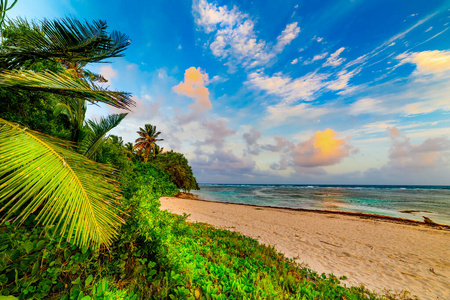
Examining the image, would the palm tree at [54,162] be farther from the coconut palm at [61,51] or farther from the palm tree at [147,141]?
the palm tree at [147,141]


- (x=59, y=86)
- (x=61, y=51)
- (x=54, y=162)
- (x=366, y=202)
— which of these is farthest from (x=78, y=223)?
(x=366, y=202)

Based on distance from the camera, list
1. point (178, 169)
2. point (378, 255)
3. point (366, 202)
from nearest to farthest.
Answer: point (378, 255) < point (366, 202) < point (178, 169)

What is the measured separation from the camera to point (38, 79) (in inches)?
90.2

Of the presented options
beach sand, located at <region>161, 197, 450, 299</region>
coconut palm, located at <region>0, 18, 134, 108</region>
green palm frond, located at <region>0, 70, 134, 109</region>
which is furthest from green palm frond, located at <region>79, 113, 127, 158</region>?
beach sand, located at <region>161, 197, 450, 299</region>

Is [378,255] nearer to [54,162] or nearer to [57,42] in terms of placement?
[54,162]

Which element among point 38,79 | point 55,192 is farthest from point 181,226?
point 38,79

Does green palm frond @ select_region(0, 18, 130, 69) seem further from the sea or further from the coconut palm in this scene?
the sea

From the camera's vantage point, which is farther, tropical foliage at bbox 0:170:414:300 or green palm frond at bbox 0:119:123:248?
tropical foliage at bbox 0:170:414:300

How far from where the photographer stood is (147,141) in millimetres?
29453

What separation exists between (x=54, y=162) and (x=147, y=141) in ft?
97.2

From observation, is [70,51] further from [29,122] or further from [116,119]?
[29,122]

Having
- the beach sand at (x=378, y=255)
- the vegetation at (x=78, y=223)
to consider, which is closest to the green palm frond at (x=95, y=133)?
the vegetation at (x=78, y=223)

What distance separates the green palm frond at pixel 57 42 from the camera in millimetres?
2988

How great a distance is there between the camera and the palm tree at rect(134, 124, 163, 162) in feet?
95.0
